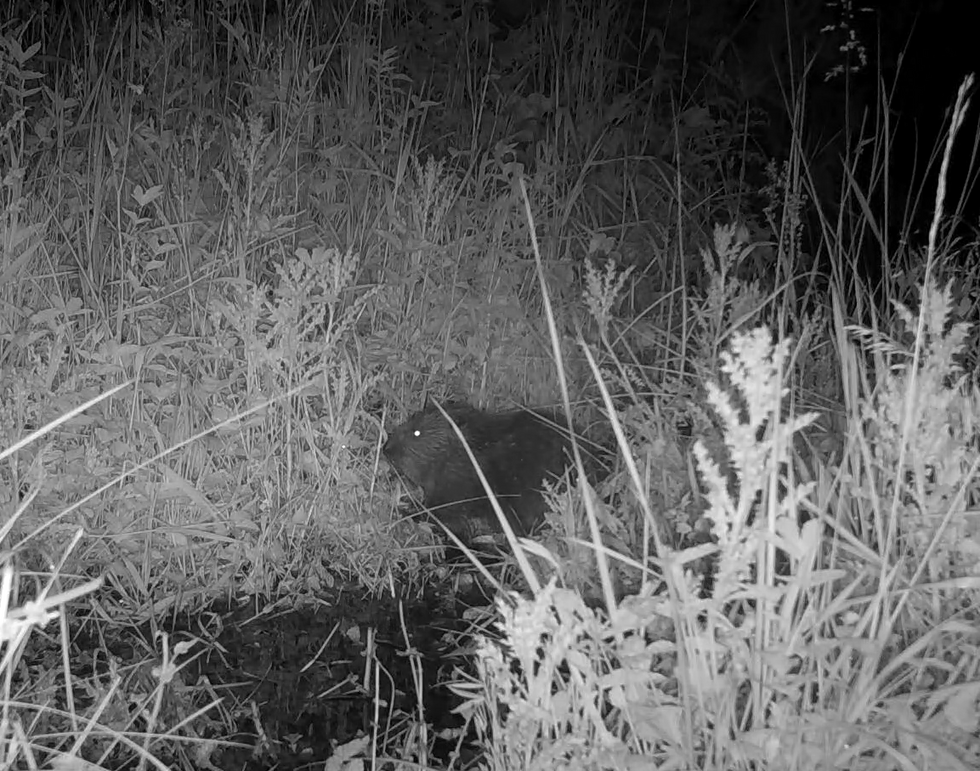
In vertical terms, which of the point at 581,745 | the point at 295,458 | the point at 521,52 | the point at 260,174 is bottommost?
the point at 295,458

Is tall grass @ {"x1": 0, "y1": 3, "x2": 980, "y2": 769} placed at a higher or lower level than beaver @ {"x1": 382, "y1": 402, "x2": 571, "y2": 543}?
higher

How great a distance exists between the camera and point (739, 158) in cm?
402

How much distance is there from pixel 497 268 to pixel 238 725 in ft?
5.36

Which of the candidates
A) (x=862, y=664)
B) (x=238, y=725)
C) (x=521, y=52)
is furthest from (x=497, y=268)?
(x=862, y=664)

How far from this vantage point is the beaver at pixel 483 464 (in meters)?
2.71

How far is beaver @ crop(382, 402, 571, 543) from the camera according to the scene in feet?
8.89

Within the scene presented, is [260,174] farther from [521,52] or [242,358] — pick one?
[521,52]

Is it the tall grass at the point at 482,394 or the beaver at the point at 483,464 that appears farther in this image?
the beaver at the point at 483,464

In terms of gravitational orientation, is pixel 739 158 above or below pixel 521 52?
below

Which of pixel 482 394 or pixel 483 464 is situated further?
pixel 482 394

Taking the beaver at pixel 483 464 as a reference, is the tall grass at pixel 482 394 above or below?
above

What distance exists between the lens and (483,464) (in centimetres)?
274

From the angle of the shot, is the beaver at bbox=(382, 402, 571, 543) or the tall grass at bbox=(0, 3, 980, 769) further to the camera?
the beaver at bbox=(382, 402, 571, 543)

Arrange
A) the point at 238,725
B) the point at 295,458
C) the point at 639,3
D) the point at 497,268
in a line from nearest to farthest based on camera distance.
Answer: the point at 238,725 → the point at 295,458 → the point at 497,268 → the point at 639,3
